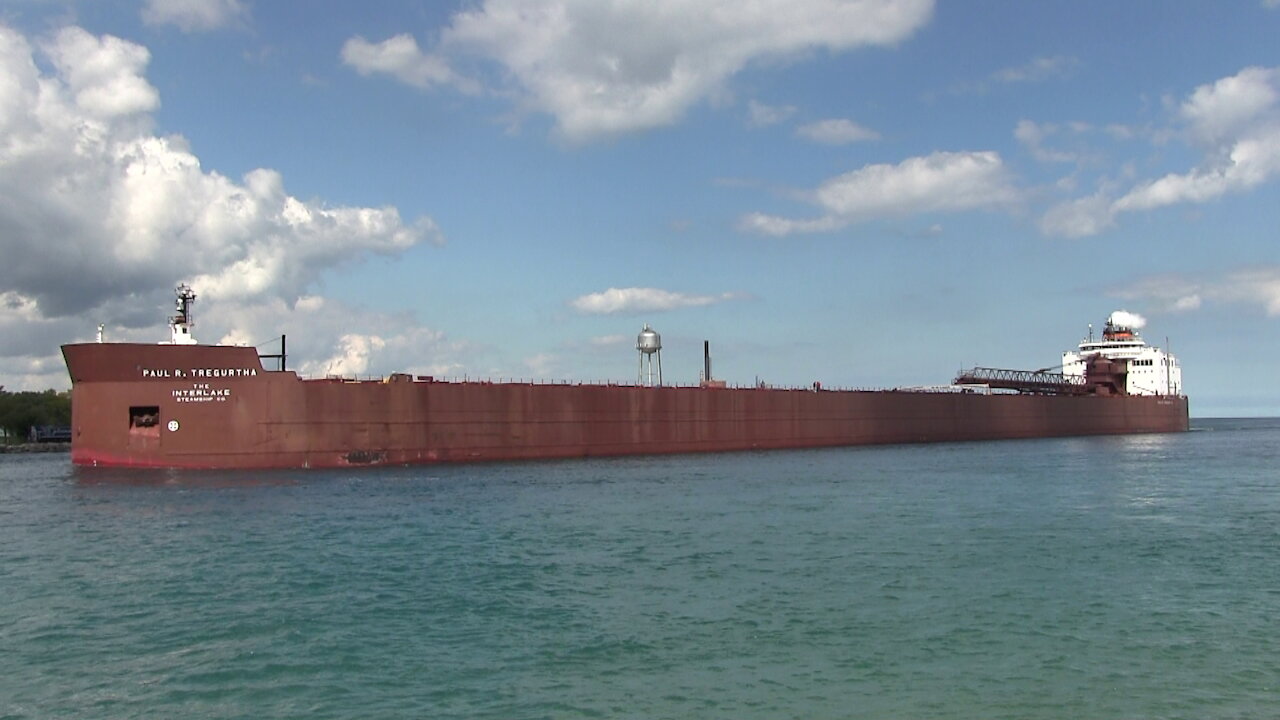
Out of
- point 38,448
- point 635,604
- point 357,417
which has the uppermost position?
point 357,417

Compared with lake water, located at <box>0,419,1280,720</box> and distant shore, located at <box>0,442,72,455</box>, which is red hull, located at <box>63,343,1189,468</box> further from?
distant shore, located at <box>0,442,72,455</box>

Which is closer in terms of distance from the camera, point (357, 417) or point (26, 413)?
point (357, 417)

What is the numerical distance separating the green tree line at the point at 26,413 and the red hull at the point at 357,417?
4569cm

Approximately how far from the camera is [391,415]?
30500 millimetres

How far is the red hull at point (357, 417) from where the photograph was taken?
27859 mm

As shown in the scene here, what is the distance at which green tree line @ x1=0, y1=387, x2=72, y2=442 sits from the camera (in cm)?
6688

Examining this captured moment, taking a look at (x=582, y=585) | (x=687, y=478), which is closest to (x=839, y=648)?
(x=582, y=585)

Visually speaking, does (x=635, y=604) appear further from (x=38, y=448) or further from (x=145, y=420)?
(x=38, y=448)

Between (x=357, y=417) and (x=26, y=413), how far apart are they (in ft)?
165

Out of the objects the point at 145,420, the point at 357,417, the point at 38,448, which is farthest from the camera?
the point at 38,448

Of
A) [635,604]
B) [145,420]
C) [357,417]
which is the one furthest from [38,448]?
[635,604]

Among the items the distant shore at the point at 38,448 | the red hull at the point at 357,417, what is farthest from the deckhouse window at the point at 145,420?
the distant shore at the point at 38,448

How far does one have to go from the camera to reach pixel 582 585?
13023mm

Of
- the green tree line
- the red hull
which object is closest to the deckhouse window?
the red hull
